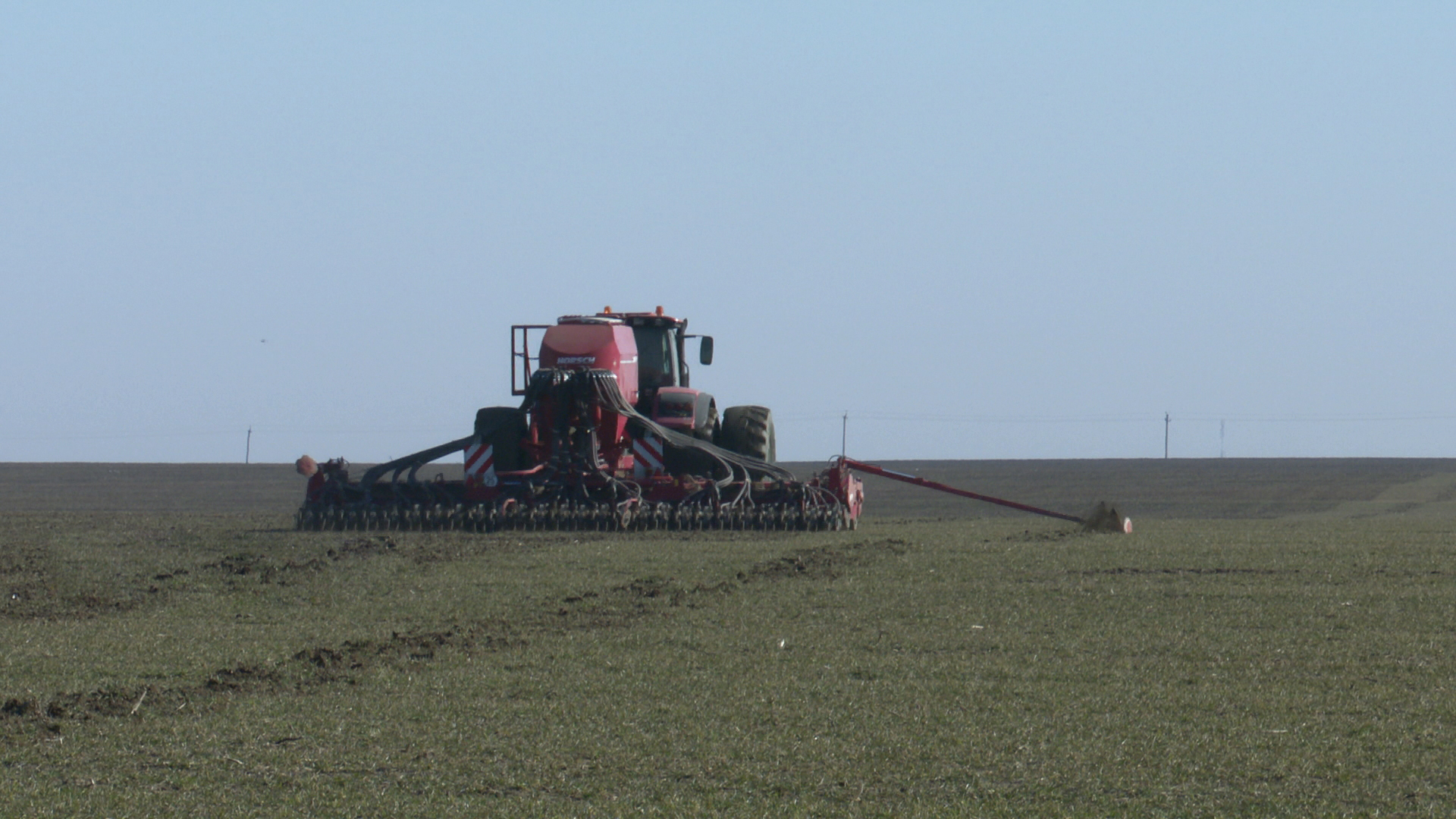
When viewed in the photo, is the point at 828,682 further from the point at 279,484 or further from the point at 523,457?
the point at 279,484

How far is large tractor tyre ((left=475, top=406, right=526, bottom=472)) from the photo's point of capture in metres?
19.4

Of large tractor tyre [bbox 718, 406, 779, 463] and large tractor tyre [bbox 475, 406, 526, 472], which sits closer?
large tractor tyre [bbox 475, 406, 526, 472]

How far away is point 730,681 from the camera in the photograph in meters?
7.30

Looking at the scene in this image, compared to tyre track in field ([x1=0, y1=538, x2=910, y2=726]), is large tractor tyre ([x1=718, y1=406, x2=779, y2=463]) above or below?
above

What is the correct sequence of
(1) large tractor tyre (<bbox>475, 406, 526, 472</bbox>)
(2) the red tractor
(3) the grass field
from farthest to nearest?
(1) large tractor tyre (<bbox>475, 406, 526, 472</bbox>) → (2) the red tractor → (3) the grass field

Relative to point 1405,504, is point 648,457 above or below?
above

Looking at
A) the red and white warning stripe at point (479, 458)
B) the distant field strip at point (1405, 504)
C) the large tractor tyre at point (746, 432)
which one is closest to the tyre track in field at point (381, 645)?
the red and white warning stripe at point (479, 458)

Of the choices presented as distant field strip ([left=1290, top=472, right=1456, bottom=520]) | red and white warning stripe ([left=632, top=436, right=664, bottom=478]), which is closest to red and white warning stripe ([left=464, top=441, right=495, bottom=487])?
red and white warning stripe ([left=632, top=436, right=664, bottom=478])

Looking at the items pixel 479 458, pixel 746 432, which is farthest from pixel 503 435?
pixel 746 432

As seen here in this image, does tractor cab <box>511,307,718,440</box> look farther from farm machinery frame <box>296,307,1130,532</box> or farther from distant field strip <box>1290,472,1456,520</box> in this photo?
distant field strip <box>1290,472,1456,520</box>

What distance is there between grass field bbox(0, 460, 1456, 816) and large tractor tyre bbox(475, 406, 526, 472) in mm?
4889

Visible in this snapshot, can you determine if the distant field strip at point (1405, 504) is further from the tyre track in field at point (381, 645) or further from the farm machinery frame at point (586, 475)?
the tyre track in field at point (381, 645)

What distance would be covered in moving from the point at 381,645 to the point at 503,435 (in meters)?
11.2

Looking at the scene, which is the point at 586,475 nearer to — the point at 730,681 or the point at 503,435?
the point at 503,435
